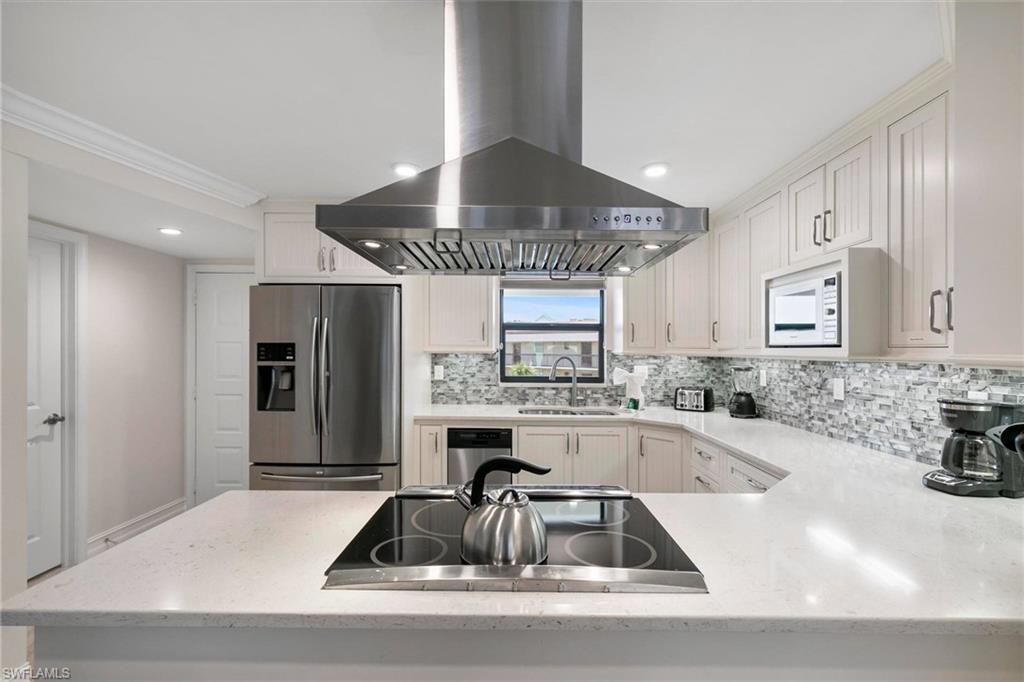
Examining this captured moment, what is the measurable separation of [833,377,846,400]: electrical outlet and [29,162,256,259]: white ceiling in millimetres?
3640

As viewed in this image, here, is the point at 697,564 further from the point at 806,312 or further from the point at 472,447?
the point at 472,447

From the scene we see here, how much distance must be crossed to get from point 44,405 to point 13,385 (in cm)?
148

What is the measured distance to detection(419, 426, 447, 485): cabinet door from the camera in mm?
3346

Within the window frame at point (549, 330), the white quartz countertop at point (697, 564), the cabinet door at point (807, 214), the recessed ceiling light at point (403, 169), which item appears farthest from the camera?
the window frame at point (549, 330)

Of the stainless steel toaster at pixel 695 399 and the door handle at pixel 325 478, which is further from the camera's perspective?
the stainless steel toaster at pixel 695 399

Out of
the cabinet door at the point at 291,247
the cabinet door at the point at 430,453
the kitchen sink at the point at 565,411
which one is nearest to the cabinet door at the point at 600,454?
the kitchen sink at the point at 565,411

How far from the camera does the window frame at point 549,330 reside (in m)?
4.00

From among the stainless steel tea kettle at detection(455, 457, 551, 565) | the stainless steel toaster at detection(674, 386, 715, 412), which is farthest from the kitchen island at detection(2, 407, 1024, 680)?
the stainless steel toaster at detection(674, 386, 715, 412)

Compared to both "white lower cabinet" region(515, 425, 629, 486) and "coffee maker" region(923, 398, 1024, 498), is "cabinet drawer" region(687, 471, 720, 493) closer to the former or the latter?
"white lower cabinet" region(515, 425, 629, 486)

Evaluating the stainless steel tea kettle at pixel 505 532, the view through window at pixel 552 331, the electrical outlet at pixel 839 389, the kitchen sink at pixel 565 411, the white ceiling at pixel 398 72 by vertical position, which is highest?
the white ceiling at pixel 398 72

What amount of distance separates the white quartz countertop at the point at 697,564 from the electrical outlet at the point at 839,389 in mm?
965

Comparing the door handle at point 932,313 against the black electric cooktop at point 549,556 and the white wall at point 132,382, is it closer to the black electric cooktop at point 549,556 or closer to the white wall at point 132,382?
the black electric cooktop at point 549,556

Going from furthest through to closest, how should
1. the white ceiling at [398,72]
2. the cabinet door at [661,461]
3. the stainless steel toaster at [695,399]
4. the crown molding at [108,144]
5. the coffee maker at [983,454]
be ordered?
the stainless steel toaster at [695,399] < the cabinet door at [661,461] < the crown molding at [108,144] < the coffee maker at [983,454] < the white ceiling at [398,72]

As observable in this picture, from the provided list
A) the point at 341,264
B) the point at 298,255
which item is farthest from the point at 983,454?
the point at 298,255
